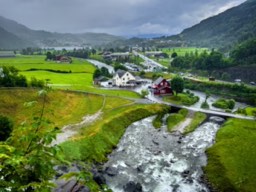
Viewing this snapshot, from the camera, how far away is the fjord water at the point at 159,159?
44047 millimetres

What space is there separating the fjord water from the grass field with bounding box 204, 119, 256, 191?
72.2 inches

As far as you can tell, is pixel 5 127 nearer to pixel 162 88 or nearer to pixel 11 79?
pixel 11 79

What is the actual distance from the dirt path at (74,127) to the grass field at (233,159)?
25781mm

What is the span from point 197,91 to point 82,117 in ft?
214

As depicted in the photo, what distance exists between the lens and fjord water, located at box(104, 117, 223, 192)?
44047 millimetres

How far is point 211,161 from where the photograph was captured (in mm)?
51719

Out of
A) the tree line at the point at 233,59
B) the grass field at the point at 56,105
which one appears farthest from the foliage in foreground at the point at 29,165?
the tree line at the point at 233,59

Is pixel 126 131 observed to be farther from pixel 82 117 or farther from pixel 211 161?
pixel 211 161

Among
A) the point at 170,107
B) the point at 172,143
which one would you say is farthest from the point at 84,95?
the point at 172,143

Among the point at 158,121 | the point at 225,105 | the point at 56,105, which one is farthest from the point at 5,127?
the point at 225,105

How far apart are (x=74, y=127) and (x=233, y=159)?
104 feet

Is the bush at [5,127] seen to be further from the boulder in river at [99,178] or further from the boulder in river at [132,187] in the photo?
the boulder in river at [132,187]

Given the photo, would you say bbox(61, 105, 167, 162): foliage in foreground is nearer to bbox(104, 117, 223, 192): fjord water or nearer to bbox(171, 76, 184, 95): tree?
bbox(104, 117, 223, 192): fjord water

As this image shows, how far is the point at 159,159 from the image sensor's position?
52.9 m
